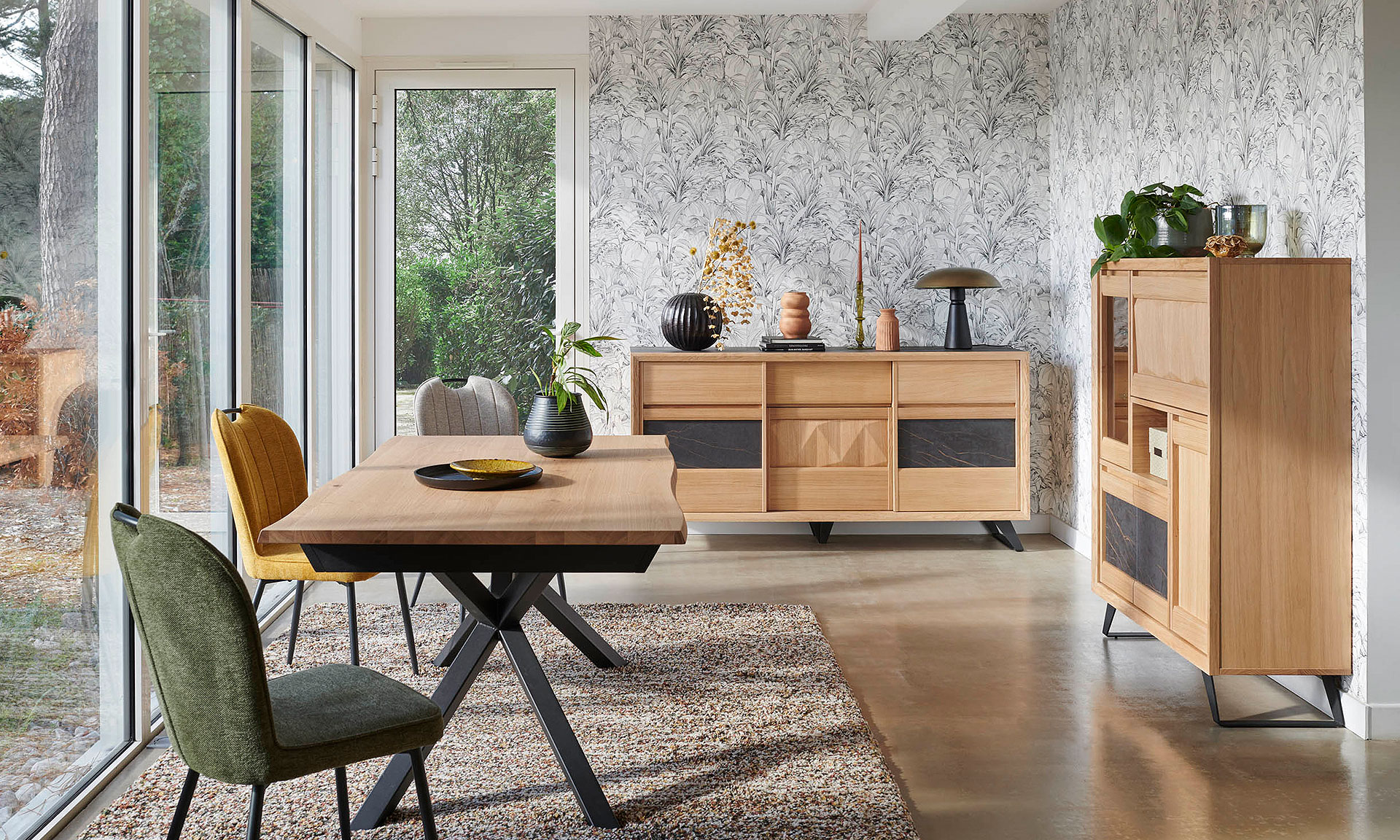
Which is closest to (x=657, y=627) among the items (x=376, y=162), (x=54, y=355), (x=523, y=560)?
(x=523, y=560)

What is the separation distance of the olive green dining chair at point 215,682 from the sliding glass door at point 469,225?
153 inches

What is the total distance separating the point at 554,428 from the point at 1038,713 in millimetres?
1635

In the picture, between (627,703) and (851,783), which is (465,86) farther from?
(851,783)

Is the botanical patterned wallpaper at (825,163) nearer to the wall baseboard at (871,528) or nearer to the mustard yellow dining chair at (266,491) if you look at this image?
the wall baseboard at (871,528)

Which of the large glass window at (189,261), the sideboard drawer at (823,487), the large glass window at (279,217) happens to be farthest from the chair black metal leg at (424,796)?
the sideboard drawer at (823,487)

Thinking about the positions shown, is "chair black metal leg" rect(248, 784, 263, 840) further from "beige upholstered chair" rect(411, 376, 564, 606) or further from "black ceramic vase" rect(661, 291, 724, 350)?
"black ceramic vase" rect(661, 291, 724, 350)

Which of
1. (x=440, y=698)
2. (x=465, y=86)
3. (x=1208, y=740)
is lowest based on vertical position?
(x=1208, y=740)

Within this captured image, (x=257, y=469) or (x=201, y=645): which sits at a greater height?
(x=257, y=469)

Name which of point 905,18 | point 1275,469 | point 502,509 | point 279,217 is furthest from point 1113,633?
point 279,217

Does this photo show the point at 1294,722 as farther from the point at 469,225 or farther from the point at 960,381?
the point at 469,225

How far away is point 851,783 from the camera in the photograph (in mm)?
2660

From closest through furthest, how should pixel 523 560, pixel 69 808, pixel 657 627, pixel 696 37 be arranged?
1. pixel 523 560
2. pixel 69 808
3. pixel 657 627
4. pixel 696 37

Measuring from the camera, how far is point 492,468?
287 cm

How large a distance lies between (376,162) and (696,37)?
1.75 metres
